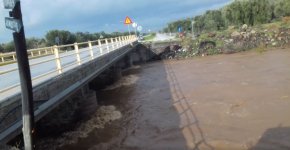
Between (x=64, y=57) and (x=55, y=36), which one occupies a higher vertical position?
(x=55, y=36)

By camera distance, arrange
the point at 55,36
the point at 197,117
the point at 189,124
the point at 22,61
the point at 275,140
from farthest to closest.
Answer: the point at 55,36, the point at 197,117, the point at 189,124, the point at 275,140, the point at 22,61

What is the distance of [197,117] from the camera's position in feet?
44.9

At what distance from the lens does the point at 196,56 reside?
40719mm

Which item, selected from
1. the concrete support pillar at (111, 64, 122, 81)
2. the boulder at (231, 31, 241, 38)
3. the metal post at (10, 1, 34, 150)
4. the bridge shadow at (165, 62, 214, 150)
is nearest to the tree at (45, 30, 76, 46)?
the boulder at (231, 31, 241, 38)

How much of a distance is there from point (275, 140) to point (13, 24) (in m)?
8.80

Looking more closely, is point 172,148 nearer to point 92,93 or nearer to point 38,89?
point 38,89

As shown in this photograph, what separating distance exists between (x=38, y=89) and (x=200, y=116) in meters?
7.08

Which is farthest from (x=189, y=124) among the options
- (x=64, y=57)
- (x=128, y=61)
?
(x=128, y=61)

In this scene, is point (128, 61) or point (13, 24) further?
point (128, 61)

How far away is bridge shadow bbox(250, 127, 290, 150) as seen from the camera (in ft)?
32.6

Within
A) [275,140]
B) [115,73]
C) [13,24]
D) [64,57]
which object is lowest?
[275,140]

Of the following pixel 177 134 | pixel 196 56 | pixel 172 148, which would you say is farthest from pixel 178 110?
pixel 196 56

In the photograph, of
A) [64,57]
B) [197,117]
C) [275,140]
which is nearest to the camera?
[275,140]

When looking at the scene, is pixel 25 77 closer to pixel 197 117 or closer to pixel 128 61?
pixel 197 117
